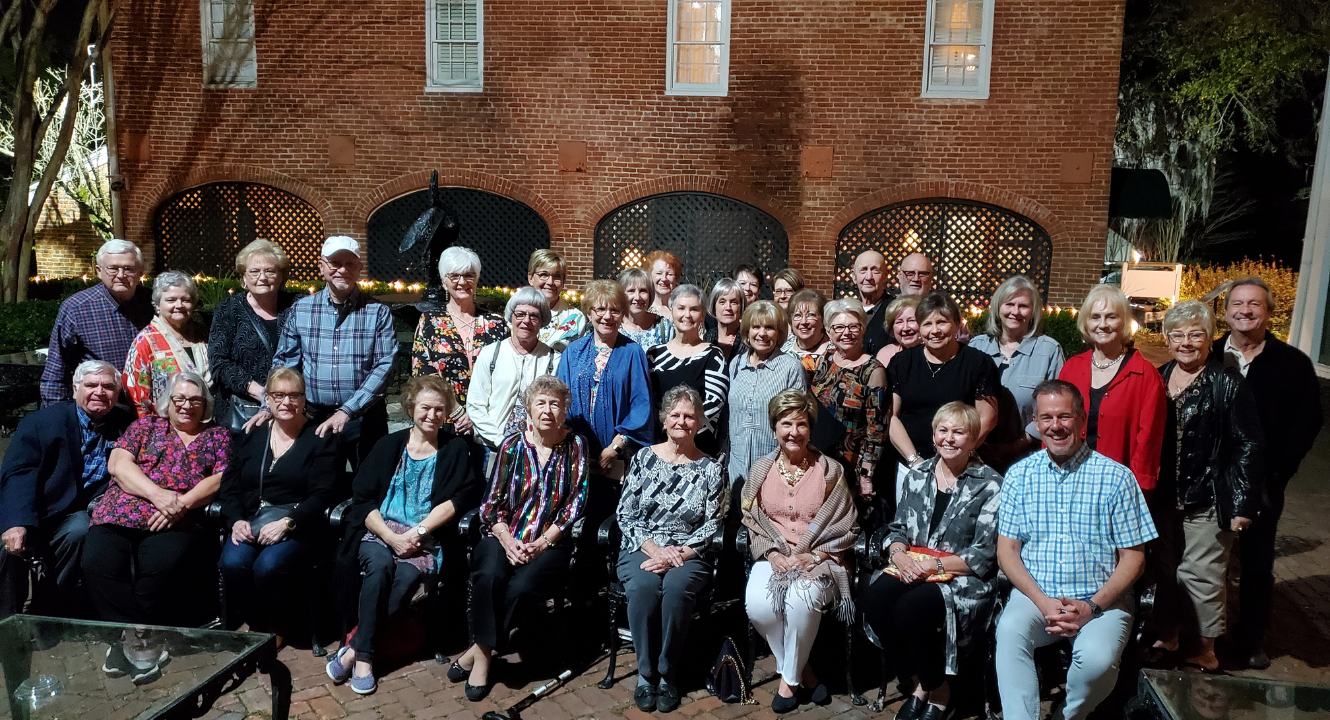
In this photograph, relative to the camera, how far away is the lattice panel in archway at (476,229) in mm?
13727

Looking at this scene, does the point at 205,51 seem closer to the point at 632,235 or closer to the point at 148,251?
the point at 148,251

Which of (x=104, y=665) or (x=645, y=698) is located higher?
(x=104, y=665)

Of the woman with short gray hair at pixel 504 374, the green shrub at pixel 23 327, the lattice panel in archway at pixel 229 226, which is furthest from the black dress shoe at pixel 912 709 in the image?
the lattice panel in archway at pixel 229 226

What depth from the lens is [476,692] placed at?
3.97m

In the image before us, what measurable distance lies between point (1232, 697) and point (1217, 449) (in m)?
1.45

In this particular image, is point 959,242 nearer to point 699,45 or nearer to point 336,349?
point 699,45

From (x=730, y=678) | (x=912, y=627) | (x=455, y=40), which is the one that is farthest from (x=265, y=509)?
(x=455, y=40)

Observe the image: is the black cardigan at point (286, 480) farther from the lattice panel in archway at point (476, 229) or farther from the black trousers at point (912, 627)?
the lattice panel in archway at point (476, 229)

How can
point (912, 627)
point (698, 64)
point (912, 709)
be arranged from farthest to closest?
point (698, 64) → point (912, 709) → point (912, 627)

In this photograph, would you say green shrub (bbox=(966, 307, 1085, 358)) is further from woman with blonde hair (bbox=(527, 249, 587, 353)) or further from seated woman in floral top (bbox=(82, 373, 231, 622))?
seated woman in floral top (bbox=(82, 373, 231, 622))

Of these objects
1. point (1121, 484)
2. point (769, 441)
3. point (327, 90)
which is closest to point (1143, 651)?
point (1121, 484)

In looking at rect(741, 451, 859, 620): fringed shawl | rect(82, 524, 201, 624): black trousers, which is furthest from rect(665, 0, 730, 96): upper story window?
rect(82, 524, 201, 624): black trousers

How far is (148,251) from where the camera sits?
14.1 metres

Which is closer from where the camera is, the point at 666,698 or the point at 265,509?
the point at 666,698
